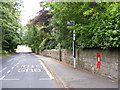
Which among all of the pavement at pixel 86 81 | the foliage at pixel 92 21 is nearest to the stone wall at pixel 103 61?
the pavement at pixel 86 81

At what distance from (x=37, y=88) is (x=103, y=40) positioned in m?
4.03

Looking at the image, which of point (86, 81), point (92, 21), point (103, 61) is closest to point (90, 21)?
point (92, 21)

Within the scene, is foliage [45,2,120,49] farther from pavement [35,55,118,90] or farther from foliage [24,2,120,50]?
pavement [35,55,118,90]

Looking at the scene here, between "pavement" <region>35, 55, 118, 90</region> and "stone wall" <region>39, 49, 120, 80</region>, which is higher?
"stone wall" <region>39, 49, 120, 80</region>

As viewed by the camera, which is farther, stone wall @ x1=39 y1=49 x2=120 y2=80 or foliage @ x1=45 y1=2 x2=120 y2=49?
stone wall @ x1=39 y1=49 x2=120 y2=80

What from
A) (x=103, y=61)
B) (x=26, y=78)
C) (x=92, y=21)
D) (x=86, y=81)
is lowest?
(x=26, y=78)

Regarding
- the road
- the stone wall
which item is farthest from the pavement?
the road

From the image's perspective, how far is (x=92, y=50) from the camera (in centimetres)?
1141

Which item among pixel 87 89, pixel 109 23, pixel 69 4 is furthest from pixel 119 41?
pixel 69 4

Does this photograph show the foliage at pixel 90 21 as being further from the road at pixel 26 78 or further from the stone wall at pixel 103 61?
the road at pixel 26 78

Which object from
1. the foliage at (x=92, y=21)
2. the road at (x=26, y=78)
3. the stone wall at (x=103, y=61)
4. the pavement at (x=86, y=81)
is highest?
the foliage at (x=92, y=21)

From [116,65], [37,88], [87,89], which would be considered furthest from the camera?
[116,65]

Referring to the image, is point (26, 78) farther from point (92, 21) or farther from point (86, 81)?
point (92, 21)

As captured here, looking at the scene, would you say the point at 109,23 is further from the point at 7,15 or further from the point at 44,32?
the point at 44,32
